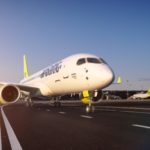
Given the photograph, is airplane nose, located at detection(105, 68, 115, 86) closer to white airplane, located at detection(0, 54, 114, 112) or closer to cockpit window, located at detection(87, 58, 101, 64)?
white airplane, located at detection(0, 54, 114, 112)

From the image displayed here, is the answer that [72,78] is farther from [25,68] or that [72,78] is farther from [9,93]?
[25,68]

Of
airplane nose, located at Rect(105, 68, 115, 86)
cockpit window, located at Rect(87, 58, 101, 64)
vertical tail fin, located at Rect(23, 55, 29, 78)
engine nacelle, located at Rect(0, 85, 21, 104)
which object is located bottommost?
engine nacelle, located at Rect(0, 85, 21, 104)

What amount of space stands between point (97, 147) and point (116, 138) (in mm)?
1274

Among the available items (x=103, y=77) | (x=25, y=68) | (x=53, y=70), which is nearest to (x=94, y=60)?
(x=103, y=77)

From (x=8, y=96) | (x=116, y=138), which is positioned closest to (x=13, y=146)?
(x=116, y=138)

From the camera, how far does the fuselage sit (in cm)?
1602

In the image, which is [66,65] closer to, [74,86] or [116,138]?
[74,86]

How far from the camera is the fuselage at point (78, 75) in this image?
52.6ft

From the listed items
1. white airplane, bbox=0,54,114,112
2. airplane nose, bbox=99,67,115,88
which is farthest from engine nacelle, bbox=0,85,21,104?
airplane nose, bbox=99,67,115,88

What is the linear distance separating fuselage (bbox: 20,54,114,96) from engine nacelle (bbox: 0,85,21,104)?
275 centimetres

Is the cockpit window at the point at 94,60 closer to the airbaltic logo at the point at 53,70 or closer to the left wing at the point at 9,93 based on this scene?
the airbaltic logo at the point at 53,70

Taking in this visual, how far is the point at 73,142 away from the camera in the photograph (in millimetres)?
6617

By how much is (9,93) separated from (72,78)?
5162mm

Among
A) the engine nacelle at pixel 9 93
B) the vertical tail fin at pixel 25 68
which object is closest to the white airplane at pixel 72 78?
the engine nacelle at pixel 9 93
